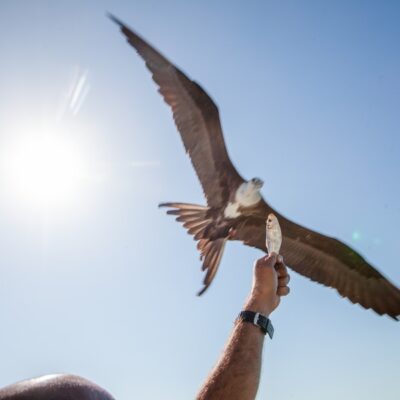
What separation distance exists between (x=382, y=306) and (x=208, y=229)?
2729 millimetres

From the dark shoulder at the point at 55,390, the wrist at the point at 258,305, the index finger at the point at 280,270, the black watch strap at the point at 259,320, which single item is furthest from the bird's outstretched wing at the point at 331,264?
the dark shoulder at the point at 55,390

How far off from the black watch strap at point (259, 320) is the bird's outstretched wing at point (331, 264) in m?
5.65

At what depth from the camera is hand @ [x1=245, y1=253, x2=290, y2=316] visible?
7.14 ft

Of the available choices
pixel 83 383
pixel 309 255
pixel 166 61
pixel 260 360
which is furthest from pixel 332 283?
pixel 83 383

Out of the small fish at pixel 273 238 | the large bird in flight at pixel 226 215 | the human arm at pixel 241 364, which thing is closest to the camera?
the human arm at pixel 241 364

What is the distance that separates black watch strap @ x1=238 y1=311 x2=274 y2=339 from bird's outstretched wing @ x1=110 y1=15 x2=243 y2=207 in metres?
5.43

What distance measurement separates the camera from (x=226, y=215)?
749 centimetres

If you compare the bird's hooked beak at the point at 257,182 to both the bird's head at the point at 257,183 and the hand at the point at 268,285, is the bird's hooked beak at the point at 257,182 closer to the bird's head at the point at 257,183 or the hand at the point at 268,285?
the bird's head at the point at 257,183

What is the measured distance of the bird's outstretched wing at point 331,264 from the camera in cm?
766

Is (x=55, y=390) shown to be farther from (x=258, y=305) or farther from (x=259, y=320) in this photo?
(x=258, y=305)

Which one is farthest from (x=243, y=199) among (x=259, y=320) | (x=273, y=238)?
(x=259, y=320)

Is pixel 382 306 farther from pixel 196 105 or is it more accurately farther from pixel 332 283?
pixel 196 105

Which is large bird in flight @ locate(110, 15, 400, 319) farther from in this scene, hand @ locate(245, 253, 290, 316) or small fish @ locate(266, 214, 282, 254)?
hand @ locate(245, 253, 290, 316)

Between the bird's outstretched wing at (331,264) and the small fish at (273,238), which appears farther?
the bird's outstretched wing at (331,264)
